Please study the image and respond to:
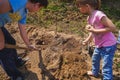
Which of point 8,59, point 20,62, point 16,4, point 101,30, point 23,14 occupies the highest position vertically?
Answer: point 16,4

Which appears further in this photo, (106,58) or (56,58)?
(56,58)

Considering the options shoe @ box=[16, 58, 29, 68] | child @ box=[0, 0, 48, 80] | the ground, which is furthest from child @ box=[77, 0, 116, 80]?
shoe @ box=[16, 58, 29, 68]

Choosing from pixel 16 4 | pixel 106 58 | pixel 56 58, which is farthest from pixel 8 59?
pixel 106 58

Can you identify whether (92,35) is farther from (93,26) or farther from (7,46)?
(7,46)

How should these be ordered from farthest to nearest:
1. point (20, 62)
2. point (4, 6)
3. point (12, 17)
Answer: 1. point (20, 62)
2. point (12, 17)
3. point (4, 6)

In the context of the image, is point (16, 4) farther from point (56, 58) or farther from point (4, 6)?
point (56, 58)

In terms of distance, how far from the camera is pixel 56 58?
13.5 ft

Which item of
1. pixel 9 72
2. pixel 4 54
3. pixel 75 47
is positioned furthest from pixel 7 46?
pixel 75 47

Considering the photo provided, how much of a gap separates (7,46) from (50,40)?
1129 millimetres

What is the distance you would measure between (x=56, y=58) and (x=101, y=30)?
0.98 m

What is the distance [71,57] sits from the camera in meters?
3.97

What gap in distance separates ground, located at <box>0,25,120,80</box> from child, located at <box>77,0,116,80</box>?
13.1 inches

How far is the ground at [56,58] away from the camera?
12.6ft

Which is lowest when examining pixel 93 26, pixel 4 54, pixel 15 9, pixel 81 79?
pixel 81 79
